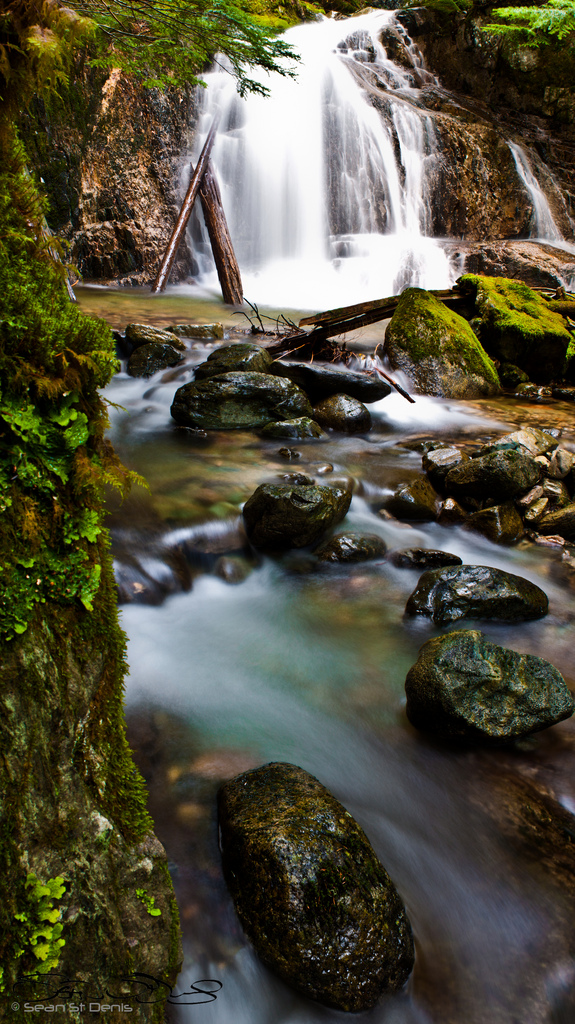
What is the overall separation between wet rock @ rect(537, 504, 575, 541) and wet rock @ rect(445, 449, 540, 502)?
38 cm

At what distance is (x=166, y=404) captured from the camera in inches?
285

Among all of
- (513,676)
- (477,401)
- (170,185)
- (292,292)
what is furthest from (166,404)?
(170,185)

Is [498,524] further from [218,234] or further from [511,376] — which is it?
[218,234]

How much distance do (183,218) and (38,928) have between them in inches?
480

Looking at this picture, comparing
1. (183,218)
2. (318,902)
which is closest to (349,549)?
(318,902)

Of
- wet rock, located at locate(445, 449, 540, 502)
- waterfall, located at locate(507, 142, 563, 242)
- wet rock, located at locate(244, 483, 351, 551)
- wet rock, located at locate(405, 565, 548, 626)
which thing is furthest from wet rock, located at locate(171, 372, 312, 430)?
waterfall, located at locate(507, 142, 563, 242)

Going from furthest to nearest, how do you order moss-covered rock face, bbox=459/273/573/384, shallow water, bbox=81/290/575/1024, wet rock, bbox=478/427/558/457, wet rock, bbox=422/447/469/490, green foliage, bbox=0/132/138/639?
moss-covered rock face, bbox=459/273/573/384, wet rock, bbox=478/427/558/457, wet rock, bbox=422/447/469/490, shallow water, bbox=81/290/575/1024, green foliage, bbox=0/132/138/639

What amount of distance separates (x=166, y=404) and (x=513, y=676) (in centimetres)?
547

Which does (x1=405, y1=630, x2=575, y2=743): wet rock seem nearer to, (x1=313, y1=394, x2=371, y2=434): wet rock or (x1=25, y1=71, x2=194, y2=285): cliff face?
(x1=313, y1=394, x2=371, y2=434): wet rock

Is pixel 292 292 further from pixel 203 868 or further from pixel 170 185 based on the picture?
pixel 203 868

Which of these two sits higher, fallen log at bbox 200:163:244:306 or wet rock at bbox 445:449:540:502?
fallen log at bbox 200:163:244:306

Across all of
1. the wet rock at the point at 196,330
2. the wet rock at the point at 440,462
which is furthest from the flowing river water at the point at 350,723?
the wet rock at the point at 196,330

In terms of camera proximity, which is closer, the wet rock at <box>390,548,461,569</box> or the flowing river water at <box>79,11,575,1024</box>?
the flowing river water at <box>79,11,575,1024</box>

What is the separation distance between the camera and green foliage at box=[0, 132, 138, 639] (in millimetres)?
1256
